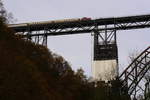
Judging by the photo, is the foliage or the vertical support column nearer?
the foliage

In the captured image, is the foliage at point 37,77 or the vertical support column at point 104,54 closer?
the foliage at point 37,77

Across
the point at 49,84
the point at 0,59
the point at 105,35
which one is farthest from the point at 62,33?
the point at 0,59

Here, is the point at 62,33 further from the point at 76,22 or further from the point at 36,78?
the point at 36,78

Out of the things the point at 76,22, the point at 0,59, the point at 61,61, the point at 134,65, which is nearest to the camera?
the point at 0,59

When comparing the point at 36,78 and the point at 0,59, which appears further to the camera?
the point at 36,78

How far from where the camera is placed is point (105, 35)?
56.4 m

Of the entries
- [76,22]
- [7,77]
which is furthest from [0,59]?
[76,22]

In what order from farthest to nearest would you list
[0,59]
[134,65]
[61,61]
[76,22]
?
1. [76,22]
2. [61,61]
3. [134,65]
4. [0,59]

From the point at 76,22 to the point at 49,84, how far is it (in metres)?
15.9

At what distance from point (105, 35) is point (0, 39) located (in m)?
21.7

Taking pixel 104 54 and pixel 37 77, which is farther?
pixel 104 54

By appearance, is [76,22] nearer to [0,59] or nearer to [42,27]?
[42,27]

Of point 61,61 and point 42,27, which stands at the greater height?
point 42,27

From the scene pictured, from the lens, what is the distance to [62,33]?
57.4 meters
